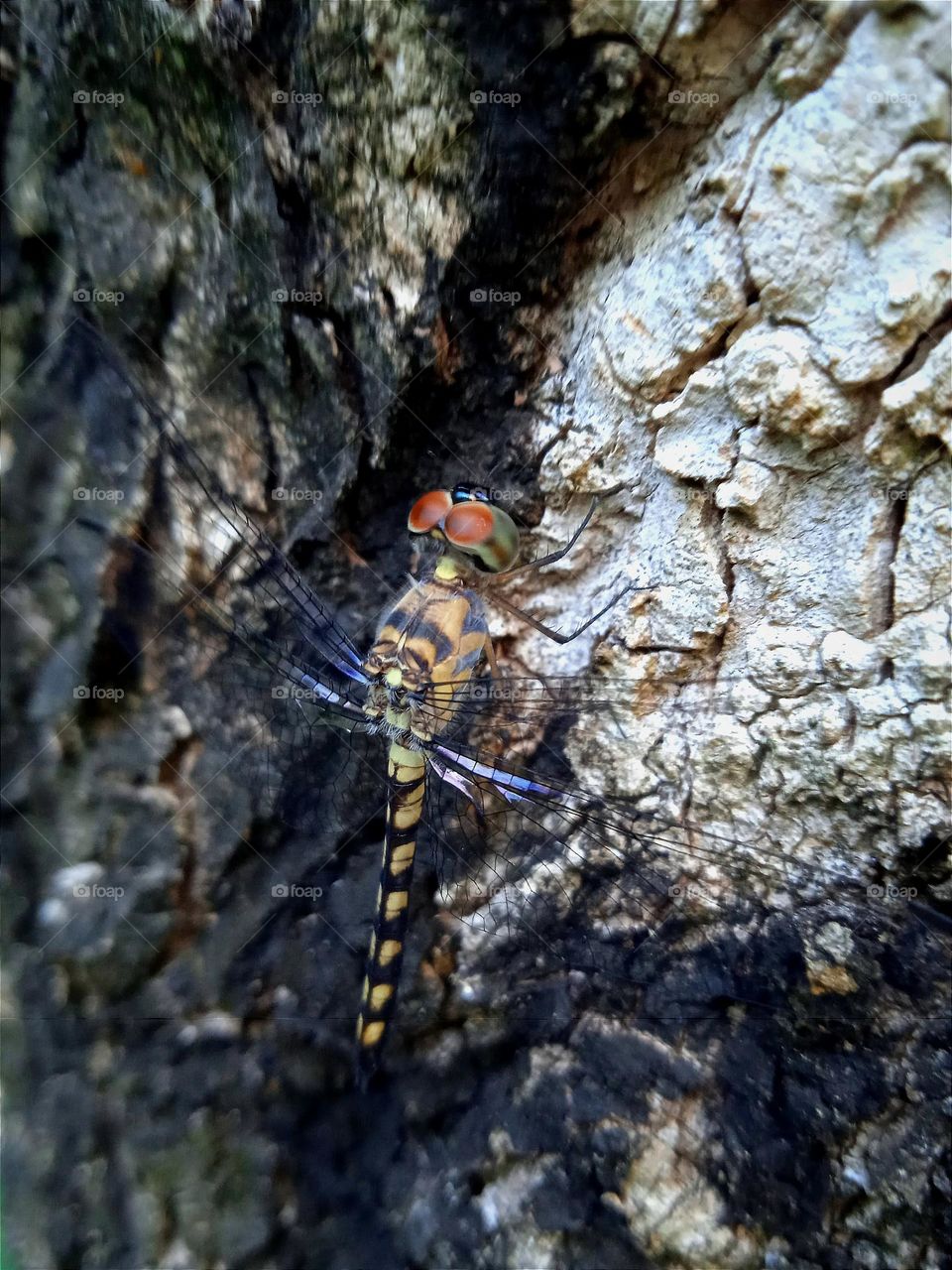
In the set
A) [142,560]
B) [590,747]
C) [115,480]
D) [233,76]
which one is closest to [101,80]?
[233,76]

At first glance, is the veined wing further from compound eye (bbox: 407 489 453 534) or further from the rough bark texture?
compound eye (bbox: 407 489 453 534)

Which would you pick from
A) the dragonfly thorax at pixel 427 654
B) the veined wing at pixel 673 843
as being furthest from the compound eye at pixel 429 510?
the veined wing at pixel 673 843

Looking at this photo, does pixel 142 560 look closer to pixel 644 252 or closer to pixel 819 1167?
pixel 644 252

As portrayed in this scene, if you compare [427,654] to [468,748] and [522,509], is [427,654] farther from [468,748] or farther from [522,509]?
[522,509]

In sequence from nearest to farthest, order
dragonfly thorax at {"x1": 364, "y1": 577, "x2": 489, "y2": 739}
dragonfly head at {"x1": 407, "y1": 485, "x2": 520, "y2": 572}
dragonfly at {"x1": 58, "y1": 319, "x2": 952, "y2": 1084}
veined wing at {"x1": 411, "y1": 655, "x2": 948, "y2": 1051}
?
veined wing at {"x1": 411, "y1": 655, "x2": 948, "y2": 1051}, dragonfly at {"x1": 58, "y1": 319, "x2": 952, "y2": 1084}, dragonfly head at {"x1": 407, "y1": 485, "x2": 520, "y2": 572}, dragonfly thorax at {"x1": 364, "y1": 577, "x2": 489, "y2": 739}

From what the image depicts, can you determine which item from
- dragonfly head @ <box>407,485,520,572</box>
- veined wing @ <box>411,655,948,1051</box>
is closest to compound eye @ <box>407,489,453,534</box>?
dragonfly head @ <box>407,485,520,572</box>

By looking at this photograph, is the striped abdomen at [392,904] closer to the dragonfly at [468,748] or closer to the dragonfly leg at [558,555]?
the dragonfly at [468,748]

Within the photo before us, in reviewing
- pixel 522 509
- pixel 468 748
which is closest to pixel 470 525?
pixel 522 509
